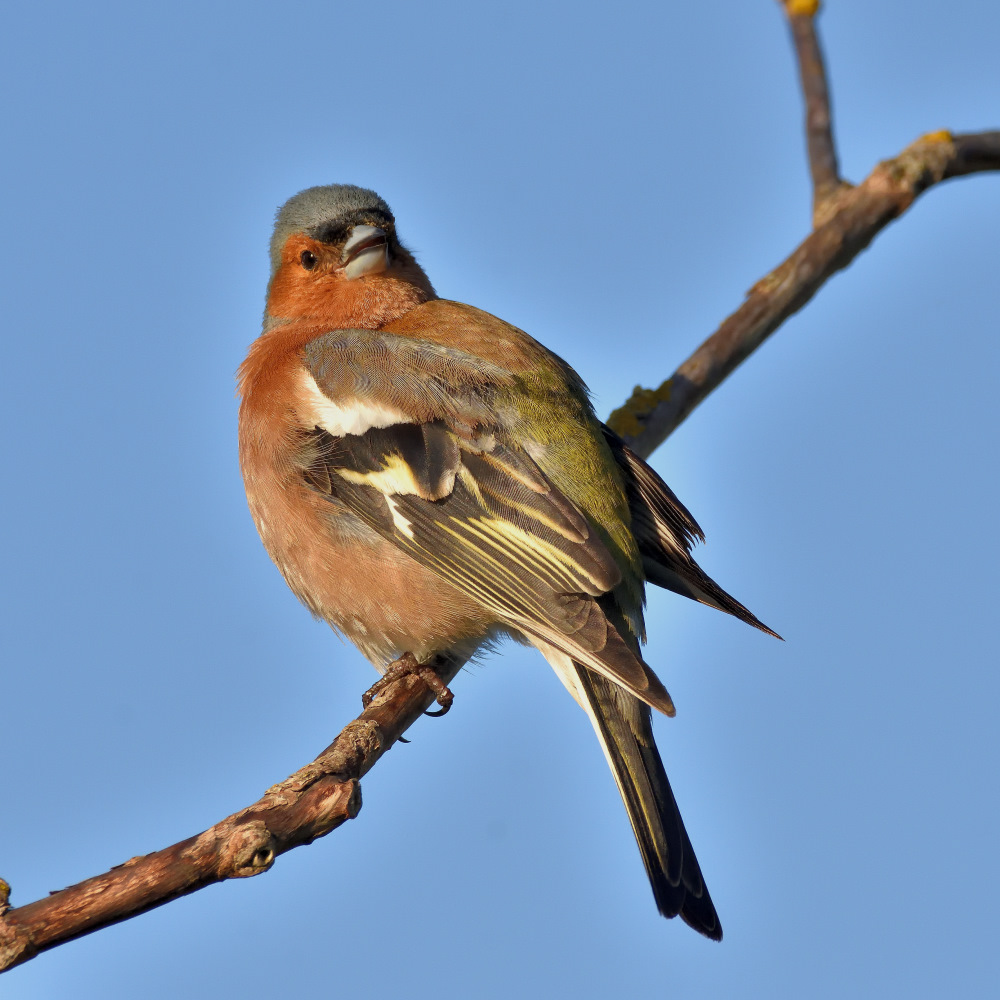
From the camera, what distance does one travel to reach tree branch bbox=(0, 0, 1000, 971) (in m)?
3.47

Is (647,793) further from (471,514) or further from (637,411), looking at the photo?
(637,411)

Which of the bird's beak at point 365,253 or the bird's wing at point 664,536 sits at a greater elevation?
the bird's beak at point 365,253

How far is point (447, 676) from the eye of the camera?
5.93 meters

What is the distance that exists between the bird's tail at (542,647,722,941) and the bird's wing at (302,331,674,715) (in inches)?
12.4

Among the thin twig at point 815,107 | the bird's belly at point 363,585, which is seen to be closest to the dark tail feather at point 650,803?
the bird's belly at point 363,585

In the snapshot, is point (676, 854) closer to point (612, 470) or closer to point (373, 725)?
point (373, 725)

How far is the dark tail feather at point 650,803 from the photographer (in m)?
4.79

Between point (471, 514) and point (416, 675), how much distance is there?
0.86 m

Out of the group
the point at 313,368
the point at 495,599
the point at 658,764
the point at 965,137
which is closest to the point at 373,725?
the point at 495,599

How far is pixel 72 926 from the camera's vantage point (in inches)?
135

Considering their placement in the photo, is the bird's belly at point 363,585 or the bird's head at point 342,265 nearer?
the bird's belly at point 363,585

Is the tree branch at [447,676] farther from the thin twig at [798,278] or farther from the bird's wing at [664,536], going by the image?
the bird's wing at [664,536]

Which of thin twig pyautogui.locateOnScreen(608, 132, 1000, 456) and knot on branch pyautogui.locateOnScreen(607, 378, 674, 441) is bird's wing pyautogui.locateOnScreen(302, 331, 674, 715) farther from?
thin twig pyautogui.locateOnScreen(608, 132, 1000, 456)

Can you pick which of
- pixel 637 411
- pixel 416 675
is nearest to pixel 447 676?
pixel 416 675
